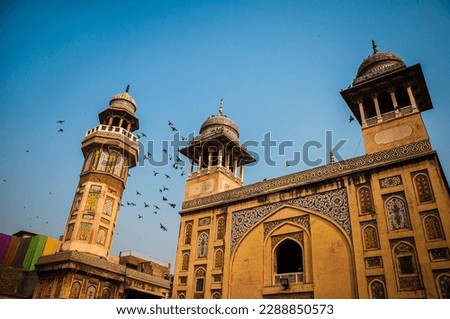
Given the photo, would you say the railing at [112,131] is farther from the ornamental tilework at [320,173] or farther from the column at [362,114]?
the column at [362,114]

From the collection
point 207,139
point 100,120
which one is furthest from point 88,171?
point 207,139

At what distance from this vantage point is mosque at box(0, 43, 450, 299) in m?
12.0

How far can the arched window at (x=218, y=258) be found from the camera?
16.3 meters

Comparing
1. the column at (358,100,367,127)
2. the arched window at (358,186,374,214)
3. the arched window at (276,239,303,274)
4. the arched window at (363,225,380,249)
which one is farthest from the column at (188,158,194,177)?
the arched window at (363,225,380,249)

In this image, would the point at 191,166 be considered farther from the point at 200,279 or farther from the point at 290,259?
the point at 290,259

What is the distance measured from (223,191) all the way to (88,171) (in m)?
10.1

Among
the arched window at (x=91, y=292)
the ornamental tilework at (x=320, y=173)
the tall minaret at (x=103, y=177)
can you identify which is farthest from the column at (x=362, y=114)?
the arched window at (x=91, y=292)

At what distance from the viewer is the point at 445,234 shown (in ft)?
36.9

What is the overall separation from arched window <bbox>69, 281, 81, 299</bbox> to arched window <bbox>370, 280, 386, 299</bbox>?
14936 mm

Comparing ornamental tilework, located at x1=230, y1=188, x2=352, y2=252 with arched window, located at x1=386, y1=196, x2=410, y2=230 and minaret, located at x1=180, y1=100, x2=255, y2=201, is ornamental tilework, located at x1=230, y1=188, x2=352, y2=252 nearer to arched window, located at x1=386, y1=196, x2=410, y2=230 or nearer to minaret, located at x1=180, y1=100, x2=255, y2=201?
arched window, located at x1=386, y1=196, x2=410, y2=230

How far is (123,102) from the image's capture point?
87.9 feet

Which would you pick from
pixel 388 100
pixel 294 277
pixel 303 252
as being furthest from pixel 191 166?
pixel 388 100
